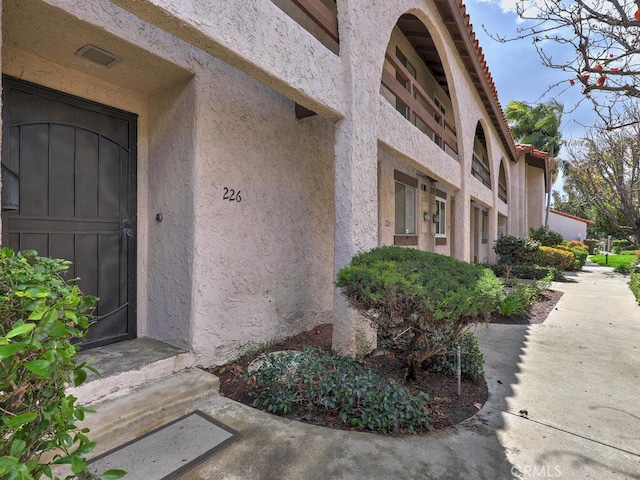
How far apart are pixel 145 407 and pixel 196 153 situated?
2.46m

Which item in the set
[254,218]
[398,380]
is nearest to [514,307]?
[398,380]

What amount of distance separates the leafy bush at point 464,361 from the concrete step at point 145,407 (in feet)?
8.32

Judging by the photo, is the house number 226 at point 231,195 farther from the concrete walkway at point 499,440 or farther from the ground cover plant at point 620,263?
the ground cover plant at point 620,263

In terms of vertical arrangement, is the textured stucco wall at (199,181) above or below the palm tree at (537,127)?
below

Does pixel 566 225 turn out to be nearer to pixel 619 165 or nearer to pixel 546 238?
pixel 546 238

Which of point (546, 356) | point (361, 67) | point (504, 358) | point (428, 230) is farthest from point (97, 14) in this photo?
point (428, 230)

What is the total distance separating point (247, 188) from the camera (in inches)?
165

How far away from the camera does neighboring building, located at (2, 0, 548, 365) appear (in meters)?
2.94

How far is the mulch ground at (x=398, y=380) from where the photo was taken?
299 centimetres

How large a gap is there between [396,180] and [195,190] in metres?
5.20

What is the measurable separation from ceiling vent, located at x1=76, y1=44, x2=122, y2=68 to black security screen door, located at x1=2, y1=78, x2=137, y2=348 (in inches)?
18.6

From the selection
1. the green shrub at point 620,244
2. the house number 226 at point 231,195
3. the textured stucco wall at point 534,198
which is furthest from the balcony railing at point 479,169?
the green shrub at point 620,244

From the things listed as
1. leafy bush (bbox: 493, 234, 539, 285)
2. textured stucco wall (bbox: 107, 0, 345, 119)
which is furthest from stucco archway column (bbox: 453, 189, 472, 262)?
leafy bush (bbox: 493, 234, 539, 285)

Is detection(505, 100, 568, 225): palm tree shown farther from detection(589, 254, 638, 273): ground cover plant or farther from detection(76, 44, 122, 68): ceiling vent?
detection(76, 44, 122, 68): ceiling vent
